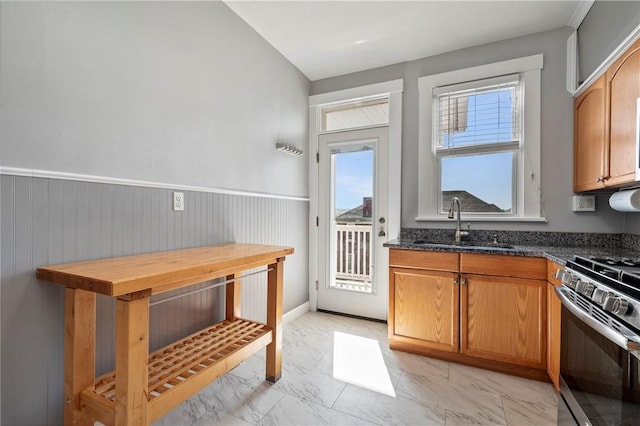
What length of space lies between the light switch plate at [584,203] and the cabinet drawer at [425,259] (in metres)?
1.09

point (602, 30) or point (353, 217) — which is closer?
point (602, 30)

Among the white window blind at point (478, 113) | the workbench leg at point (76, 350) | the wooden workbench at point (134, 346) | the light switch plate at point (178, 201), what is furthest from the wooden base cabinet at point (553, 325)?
the workbench leg at point (76, 350)

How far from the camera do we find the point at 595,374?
115 centimetres

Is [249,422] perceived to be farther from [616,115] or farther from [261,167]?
[616,115]

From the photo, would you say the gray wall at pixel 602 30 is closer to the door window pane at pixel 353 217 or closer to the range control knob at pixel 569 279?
the range control knob at pixel 569 279

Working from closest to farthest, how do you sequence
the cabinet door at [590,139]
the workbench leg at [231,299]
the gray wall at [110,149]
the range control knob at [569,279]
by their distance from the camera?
1. the gray wall at [110,149]
2. the range control knob at [569,279]
3. the cabinet door at [590,139]
4. the workbench leg at [231,299]

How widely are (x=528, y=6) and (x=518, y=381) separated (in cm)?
264

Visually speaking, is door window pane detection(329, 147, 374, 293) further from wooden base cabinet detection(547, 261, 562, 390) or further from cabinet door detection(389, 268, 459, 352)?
wooden base cabinet detection(547, 261, 562, 390)

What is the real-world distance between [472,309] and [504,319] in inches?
7.8

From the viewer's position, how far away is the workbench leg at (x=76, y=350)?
1.23m

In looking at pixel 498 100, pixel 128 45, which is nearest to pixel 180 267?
pixel 128 45

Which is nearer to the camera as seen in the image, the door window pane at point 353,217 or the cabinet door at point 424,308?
the cabinet door at point 424,308

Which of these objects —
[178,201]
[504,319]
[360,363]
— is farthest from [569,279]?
[178,201]

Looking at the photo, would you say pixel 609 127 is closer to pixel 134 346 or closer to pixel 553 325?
pixel 553 325
